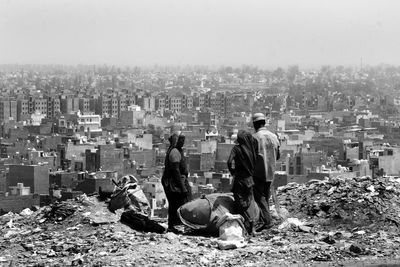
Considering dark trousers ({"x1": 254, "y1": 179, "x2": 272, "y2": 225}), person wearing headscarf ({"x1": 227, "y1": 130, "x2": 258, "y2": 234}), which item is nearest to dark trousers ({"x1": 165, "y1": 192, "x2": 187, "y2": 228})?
person wearing headscarf ({"x1": 227, "y1": 130, "x2": 258, "y2": 234})

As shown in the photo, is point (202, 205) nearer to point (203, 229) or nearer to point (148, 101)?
point (203, 229)

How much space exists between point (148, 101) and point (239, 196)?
217ft

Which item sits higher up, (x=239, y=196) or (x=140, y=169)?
(x=239, y=196)

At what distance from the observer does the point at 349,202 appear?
859 cm

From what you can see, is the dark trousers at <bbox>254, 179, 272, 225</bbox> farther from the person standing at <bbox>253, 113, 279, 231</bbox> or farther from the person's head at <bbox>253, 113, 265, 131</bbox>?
the person's head at <bbox>253, 113, 265, 131</bbox>

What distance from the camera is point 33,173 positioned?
3189 cm

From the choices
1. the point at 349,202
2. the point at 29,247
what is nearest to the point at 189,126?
the point at 349,202

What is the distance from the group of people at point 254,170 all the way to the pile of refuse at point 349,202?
489mm

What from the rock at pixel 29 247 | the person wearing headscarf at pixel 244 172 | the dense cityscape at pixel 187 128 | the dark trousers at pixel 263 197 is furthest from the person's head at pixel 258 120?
the rock at pixel 29 247

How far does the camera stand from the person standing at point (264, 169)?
8.35m

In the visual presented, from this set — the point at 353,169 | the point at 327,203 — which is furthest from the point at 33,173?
the point at 327,203

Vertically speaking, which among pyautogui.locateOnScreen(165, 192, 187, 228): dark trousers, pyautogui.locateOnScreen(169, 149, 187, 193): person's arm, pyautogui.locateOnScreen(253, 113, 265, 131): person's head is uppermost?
pyautogui.locateOnScreen(253, 113, 265, 131): person's head

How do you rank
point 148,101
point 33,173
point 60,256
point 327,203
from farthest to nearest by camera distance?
1. point 148,101
2. point 33,173
3. point 327,203
4. point 60,256

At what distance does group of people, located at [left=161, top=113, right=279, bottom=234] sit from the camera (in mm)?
8195
